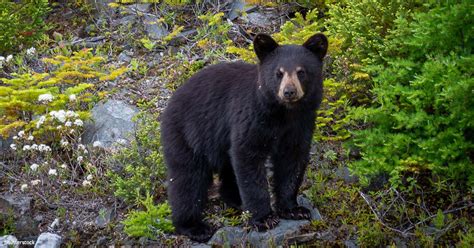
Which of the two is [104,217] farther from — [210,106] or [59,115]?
[210,106]

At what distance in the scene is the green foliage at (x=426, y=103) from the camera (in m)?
6.41

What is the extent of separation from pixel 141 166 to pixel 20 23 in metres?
4.62

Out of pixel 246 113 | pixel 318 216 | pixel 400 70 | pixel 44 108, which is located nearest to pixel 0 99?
pixel 44 108

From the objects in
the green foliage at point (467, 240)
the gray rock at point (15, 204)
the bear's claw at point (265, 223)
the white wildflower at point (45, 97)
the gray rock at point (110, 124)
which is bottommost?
the gray rock at point (15, 204)

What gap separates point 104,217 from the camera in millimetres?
7320

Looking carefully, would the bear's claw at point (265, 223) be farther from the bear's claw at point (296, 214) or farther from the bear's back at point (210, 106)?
the bear's back at point (210, 106)

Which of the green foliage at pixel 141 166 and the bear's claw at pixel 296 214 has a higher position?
the bear's claw at pixel 296 214

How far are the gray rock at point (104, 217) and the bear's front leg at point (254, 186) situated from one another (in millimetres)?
1770

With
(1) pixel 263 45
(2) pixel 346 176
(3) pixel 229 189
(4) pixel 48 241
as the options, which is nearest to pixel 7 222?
(4) pixel 48 241

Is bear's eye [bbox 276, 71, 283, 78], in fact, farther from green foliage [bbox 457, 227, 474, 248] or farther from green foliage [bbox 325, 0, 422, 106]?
green foliage [bbox 457, 227, 474, 248]

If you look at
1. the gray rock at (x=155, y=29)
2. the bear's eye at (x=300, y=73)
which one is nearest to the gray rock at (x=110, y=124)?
the gray rock at (x=155, y=29)

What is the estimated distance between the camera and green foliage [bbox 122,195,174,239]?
670 cm

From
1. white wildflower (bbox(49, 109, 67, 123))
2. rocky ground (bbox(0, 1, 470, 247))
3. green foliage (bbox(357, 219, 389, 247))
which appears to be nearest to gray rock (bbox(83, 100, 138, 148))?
rocky ground (bbox(0, 1, 470, 247))

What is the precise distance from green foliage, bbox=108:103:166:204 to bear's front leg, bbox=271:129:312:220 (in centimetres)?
154
